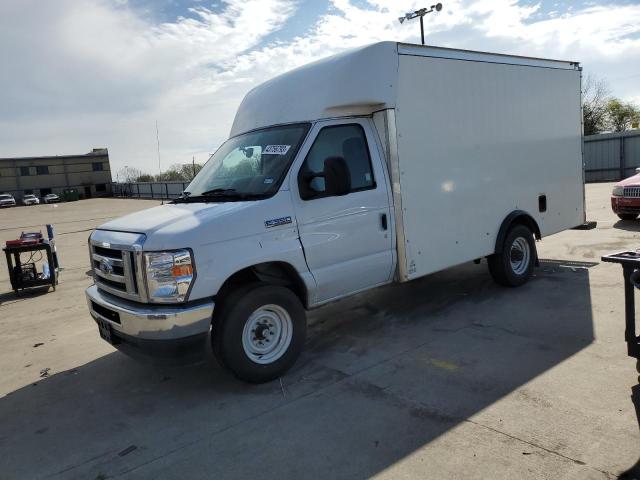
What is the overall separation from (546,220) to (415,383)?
4.32m

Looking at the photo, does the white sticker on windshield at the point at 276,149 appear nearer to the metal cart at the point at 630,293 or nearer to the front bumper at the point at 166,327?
the front bumper at the point at 166,327

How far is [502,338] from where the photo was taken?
5191mm

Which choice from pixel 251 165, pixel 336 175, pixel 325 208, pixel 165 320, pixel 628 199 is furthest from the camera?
pixel 628 199

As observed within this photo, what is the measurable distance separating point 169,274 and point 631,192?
11.5m

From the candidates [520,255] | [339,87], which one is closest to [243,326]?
[339,87]

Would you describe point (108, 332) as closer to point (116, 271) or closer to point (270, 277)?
point (116, 271)

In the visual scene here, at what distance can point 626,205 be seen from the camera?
459 inches

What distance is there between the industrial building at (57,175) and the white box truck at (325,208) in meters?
76.6

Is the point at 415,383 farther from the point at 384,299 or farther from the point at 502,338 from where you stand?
the point at 384,299

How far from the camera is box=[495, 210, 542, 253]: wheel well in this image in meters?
6.67

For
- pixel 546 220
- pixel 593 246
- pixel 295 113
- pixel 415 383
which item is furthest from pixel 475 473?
pixel 593 246

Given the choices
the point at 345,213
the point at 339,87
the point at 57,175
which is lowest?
the point at 345,213

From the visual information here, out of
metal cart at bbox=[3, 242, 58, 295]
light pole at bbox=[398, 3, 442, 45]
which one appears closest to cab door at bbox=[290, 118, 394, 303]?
metal cart at bbox=[3, 242, 58, 295]

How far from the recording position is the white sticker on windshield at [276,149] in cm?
480
